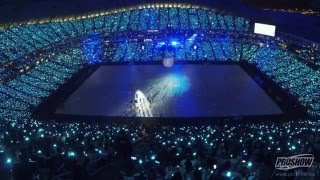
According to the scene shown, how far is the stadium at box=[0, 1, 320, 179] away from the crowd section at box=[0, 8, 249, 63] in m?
0.07

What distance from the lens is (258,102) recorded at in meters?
19.3

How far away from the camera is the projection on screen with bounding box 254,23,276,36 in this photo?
24922mm

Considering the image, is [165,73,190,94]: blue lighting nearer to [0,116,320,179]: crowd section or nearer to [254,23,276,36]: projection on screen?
[0,116,320,179]: crowd section

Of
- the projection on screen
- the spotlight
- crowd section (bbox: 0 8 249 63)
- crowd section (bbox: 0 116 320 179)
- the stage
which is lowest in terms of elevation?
crowd section (bbox: 0 116 320 179)

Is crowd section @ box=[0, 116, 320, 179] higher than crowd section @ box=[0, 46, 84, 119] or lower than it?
lower

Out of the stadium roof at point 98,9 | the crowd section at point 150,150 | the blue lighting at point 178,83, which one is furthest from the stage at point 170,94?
the stadium roof at point 98,9

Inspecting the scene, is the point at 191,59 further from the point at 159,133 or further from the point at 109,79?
the point at 159,133

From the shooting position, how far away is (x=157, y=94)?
65.1 feet

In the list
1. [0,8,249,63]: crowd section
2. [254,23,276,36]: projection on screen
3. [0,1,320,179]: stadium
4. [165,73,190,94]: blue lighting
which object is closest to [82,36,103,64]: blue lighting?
[0,1,320,179]: stadium

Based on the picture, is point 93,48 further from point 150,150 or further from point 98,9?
point 150,150

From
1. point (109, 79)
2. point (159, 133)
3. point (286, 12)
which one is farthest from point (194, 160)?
point (286, 12)

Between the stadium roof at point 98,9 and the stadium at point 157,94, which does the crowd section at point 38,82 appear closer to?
the stadium at point 157,94

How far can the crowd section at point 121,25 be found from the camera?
2622 cm

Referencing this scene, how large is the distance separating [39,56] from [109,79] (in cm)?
423
